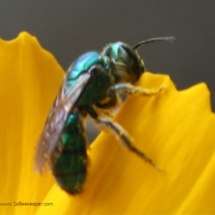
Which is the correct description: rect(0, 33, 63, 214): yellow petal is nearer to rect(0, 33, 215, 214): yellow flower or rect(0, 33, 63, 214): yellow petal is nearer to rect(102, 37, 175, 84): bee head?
rect(0, 33, 215, 214): yellow flower

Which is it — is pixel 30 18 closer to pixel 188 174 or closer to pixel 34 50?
pixel 34 50

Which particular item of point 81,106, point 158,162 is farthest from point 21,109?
point 158,162

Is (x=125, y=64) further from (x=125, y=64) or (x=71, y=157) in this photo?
(x=71, y=157)

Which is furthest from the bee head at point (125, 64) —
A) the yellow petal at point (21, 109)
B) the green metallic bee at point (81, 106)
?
the yellow petal at point (21, 109)

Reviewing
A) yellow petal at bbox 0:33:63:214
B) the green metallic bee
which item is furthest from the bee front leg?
yellow petal at bbox 0:33:63:214

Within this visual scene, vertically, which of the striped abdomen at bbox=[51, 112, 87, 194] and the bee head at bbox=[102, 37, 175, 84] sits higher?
the bee head at bbox=[102, 37, 175, 84]
